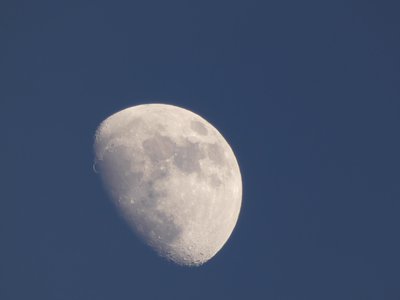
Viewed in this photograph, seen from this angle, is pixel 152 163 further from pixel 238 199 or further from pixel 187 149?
pixel 238 199

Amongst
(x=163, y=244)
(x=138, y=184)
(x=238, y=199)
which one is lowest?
(x=163, y=244)

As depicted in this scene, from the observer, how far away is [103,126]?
1705 cm

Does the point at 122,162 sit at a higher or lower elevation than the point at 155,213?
higher

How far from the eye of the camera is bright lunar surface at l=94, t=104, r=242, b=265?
15609mm

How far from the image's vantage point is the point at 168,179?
1565cm

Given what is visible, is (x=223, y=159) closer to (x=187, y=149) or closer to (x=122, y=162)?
(x=187, y=149)

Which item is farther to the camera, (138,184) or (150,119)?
(150,119)

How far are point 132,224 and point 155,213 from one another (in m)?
0.87

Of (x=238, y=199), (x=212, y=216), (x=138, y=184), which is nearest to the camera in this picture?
(x=138, y=184)

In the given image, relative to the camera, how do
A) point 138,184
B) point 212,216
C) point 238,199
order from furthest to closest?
1. point 238,199
2. point 212,216
3. point 138,184

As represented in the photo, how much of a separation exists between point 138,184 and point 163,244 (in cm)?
225

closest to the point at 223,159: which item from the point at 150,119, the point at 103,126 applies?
the point at 150,119

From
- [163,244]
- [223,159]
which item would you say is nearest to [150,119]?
[223,159]

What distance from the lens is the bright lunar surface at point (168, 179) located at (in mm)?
15609
